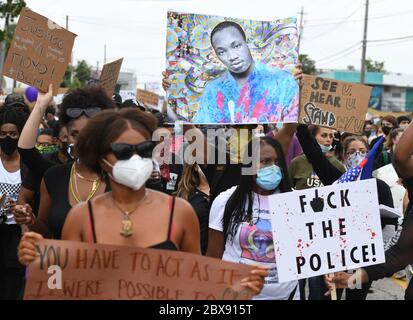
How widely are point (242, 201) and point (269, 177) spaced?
225 mm

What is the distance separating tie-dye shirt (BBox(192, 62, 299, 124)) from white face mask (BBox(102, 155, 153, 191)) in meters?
2.49

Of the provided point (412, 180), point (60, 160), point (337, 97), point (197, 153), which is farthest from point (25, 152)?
point (337, 97)

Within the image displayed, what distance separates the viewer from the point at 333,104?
21.5 feet

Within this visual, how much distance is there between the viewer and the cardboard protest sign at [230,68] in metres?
5.43

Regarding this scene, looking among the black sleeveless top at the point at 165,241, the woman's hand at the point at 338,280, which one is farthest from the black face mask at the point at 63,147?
the woman's hand at the point at 338,280

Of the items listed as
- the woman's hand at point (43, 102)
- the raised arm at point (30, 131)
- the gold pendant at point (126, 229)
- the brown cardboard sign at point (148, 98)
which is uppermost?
the brown cardboard sign at point (148, 98)

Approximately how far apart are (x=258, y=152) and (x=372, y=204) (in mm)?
850

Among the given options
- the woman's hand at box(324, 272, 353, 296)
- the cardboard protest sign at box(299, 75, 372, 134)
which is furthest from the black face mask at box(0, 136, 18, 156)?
the woman's hand at box(324, 272, 353, 296)

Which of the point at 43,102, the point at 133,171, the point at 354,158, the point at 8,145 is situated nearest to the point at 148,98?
the point at 354,158

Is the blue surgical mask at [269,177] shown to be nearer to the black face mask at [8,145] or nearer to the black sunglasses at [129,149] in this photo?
the black sunglasses at [129,149]

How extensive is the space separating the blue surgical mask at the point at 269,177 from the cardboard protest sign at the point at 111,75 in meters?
2.66

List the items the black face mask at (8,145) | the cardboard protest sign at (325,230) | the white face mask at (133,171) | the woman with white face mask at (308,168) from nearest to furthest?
1. the white face mask at (133,171)
2. the cardboard protest sign at (325,230)
3. the black face mask at (8,145)
4. the woman with white face mask at (308,168)

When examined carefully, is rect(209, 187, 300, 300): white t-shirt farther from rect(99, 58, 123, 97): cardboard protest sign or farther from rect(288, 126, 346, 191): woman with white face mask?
→ rect(99, 58, 123, 97): cardboard protest sign
